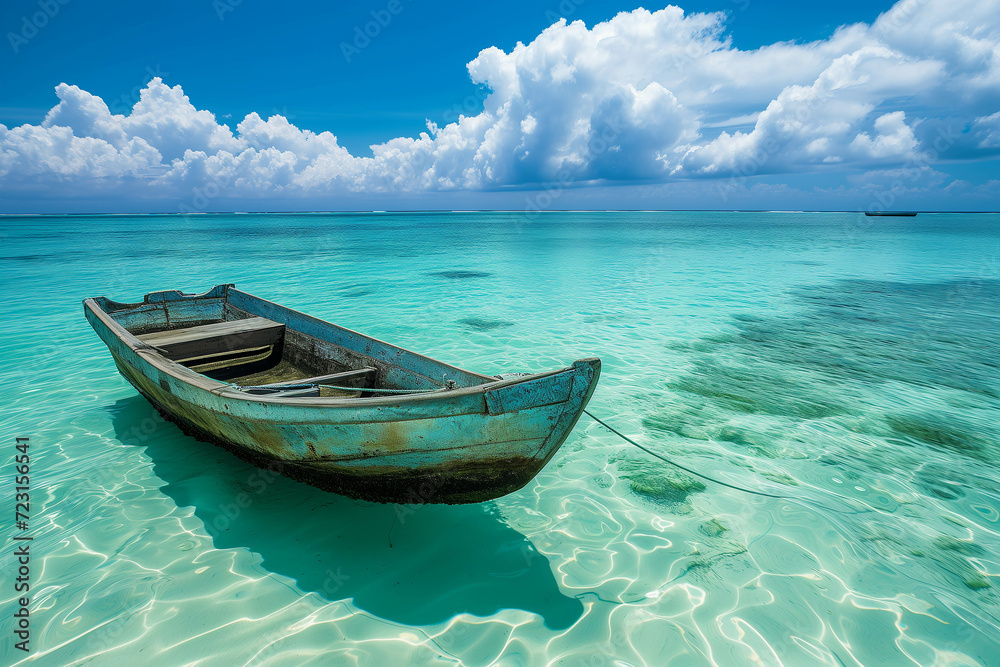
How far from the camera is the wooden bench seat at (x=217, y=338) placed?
6.61 m

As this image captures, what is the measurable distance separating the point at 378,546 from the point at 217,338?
4495mm

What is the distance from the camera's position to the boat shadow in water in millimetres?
3555

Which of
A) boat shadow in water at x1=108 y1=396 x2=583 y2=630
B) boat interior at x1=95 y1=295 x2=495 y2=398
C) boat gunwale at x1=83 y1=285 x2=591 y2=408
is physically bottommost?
boat shadow in water at x1=108 y1=396 x2=583 y2=630

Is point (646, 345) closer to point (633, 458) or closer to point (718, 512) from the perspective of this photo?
point (633, 458)

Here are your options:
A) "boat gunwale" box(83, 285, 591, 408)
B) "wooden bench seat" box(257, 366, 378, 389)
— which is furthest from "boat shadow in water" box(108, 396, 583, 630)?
"boat gunwale" box(83, 285, 591, 408)

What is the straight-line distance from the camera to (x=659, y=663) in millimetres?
3129

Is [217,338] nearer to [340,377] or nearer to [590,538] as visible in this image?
[340,377]

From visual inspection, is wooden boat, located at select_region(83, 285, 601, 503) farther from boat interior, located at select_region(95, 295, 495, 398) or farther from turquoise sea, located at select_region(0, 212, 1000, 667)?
turquoise sea, located at select_region(0, 212, 1000, 667)

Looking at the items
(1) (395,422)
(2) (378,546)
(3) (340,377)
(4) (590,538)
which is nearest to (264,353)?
(3) (340,377)

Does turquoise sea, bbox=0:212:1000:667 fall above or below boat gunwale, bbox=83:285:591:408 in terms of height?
below

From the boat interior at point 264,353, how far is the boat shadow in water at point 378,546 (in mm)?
1108

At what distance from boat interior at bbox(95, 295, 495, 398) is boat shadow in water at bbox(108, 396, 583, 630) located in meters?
1.11

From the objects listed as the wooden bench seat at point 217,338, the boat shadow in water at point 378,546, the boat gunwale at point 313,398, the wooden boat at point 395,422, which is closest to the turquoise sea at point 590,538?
the boat shadow in water at point 378,546

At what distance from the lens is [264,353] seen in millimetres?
7266
